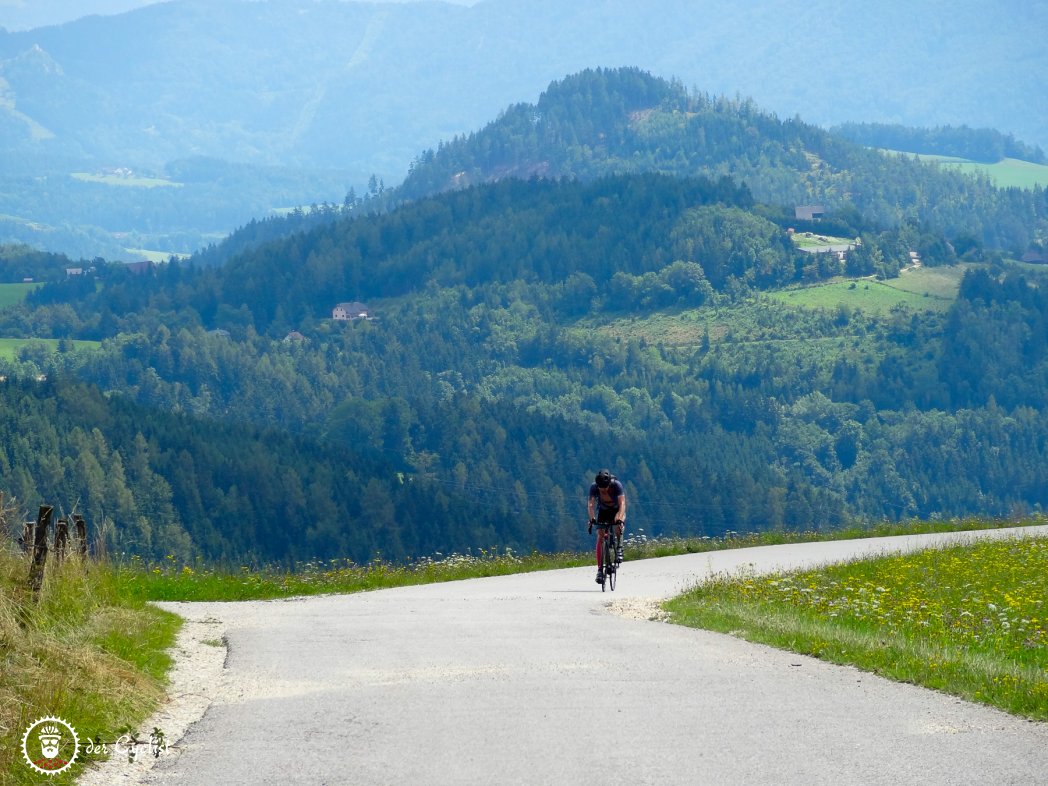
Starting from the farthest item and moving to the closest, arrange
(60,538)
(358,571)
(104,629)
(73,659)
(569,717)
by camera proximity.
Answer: (358,571) → (60,538) → (104,629) → (73,659) → (569,717)

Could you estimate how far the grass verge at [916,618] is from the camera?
1376 centimetres

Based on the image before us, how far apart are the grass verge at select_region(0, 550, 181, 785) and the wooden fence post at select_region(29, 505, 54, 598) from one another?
8cm

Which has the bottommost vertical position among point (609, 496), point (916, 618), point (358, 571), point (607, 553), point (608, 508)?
point (916, 618)

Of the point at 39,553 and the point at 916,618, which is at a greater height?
the point at 39,553

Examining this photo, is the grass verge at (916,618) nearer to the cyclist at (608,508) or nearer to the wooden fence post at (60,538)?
the cyclist at (608,508)

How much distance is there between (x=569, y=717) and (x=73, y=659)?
403cm

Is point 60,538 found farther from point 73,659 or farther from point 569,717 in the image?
point 569,717

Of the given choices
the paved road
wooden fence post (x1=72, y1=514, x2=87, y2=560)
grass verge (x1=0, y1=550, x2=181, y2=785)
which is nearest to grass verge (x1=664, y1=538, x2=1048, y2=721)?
the paved road

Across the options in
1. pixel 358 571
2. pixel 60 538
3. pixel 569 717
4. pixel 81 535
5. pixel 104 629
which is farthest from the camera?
pixel 358 571

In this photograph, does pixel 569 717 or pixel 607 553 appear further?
pixel 607 553

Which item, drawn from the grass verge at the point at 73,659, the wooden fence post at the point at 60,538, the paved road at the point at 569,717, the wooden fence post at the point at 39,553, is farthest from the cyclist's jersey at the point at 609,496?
the wooden fence post at the point at 39,553

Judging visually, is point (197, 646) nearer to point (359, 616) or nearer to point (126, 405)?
point (359, 616)

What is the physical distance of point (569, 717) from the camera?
12320mm

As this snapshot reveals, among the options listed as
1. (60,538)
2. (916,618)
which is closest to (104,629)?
(60,538)
